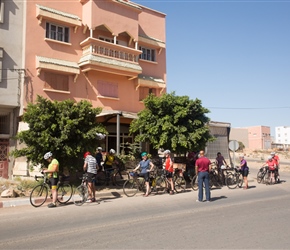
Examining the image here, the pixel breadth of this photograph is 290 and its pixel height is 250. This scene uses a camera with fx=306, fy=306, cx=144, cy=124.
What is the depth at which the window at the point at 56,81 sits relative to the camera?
18844 millimetres

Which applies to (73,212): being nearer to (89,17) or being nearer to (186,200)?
(186,200)

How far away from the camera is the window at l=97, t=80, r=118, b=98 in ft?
69.2

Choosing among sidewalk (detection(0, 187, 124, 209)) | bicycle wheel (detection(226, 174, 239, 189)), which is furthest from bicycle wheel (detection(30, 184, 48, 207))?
bicycle wheel (detection(226, 174, 239, 189))

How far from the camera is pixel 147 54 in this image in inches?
958

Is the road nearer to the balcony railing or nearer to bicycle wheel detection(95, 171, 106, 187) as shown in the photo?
bicycle wheel detection(95, 171, 106, 187)

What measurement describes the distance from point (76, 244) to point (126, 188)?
712 cm

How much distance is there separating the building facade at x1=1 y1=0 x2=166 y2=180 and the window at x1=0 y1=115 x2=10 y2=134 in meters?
1.26

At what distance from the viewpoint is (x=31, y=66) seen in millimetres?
18266

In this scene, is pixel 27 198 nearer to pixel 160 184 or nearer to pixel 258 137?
pixel 160 184

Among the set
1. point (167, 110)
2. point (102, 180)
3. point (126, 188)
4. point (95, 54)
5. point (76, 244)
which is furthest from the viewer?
point (95, 54)

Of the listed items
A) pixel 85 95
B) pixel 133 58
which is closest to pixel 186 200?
pixel 85 95

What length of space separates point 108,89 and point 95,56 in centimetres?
270

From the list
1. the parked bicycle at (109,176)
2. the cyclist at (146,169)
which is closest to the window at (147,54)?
the parked bicycle at (109,176)

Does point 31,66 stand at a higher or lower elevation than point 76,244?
higher
